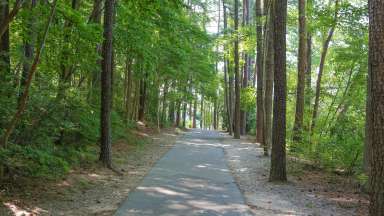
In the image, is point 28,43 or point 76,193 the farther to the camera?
point 28,43

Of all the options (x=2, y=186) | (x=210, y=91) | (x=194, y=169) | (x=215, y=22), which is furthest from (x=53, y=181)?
(x=215, y=22)

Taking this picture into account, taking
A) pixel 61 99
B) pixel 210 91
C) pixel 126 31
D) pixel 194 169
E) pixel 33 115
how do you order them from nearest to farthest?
pixel 33 115 → pixel 61 99 → pixel 194 169 → pixel 126 31 → pixel 210 91

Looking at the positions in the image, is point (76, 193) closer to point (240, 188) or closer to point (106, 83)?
point (240, 188)

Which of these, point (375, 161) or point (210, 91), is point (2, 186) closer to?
point (375, 161)

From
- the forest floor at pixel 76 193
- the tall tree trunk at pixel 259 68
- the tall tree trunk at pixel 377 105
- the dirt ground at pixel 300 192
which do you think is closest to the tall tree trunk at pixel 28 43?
the forest floor at pixel 76 193

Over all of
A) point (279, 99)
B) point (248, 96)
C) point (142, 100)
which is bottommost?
point (279, 99)

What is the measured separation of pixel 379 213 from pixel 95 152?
10342mm

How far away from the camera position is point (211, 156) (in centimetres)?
1706

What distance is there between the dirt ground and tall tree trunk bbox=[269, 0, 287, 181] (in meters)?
0.46

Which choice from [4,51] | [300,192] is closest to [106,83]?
[4,51]

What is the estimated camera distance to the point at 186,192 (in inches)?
375

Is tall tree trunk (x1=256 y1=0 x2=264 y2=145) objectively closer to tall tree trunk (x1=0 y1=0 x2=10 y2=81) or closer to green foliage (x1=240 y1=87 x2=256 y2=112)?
green foliage (x1=240 y1=87 x2=256 y2=112)

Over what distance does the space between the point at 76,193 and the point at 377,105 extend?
6250mm

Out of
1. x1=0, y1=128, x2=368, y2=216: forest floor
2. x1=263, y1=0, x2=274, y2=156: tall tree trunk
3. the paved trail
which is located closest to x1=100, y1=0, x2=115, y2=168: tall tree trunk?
x1=0, y1=128, x2=368, y2=216: forest floor
